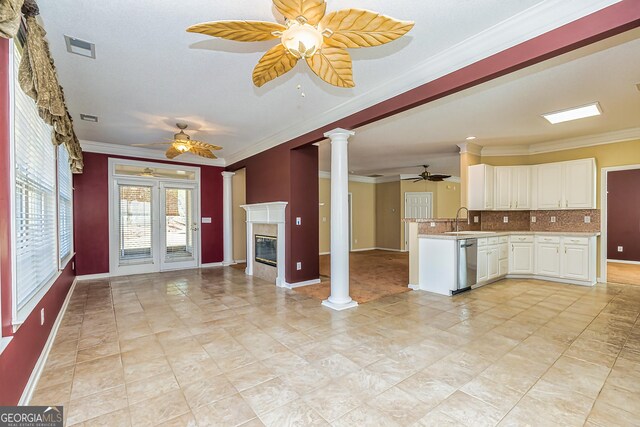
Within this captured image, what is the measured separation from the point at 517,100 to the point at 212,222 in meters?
6.32

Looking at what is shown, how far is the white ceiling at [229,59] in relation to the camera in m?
2.03

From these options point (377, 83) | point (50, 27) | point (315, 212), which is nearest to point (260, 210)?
point (315, 212)

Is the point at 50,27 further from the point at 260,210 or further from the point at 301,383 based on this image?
the point at 260,210

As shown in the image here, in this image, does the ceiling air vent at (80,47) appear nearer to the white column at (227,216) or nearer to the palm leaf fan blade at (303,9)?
the palm leaf fan blade at (303,9)

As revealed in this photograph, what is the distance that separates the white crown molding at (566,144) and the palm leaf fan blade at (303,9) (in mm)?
5507

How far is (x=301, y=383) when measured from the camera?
7.06 feet

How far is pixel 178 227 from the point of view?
6.72 meters

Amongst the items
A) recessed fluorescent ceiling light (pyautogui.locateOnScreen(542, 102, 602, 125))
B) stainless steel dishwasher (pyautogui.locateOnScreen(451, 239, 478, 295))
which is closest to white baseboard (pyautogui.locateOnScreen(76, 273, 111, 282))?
stainless steel dishwasher (pyautogui.locateOnScreen(451, 239, 478, 295))

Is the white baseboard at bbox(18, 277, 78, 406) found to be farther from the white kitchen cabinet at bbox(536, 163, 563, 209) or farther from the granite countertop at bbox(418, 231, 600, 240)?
the white kitchen cabinet at bbox(536, 163, 563, 209)

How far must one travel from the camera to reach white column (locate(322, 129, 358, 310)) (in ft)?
13.0

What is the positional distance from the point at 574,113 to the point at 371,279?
3.89 meters

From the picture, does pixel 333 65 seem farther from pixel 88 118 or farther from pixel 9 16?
pixel 88 118

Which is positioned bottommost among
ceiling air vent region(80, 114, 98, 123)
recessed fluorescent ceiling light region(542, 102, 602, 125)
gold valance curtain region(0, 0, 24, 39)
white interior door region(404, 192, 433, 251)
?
white interior door region(404, 192, 433, 251)

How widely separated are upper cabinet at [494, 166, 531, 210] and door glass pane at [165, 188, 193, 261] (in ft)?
21.5
